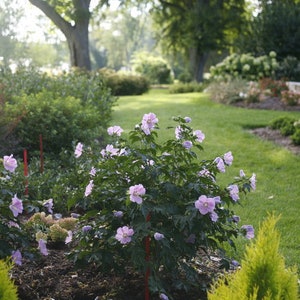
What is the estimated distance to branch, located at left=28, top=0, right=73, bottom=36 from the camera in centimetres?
1906

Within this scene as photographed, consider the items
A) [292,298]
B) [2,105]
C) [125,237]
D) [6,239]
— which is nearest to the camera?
[292,298]

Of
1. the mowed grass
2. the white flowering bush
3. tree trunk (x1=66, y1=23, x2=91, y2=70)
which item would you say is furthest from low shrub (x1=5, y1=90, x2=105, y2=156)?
tree trunk (x1=66, y1=23, x2=91, y2=70)

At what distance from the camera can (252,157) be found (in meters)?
7.61

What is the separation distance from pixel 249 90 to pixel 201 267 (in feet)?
37.3

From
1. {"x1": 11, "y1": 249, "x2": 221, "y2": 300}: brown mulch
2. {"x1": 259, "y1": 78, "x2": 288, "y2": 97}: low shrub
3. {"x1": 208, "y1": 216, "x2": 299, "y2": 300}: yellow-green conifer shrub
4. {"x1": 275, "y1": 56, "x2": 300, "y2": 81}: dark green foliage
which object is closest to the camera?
{"x1": 208, "y1": 216, "x2": 299, "y2": 300}: yellow-green conifer shrub

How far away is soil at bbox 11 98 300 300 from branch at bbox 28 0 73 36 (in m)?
17.2

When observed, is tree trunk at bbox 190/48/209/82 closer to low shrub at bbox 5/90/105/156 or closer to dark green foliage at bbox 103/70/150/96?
dark green foliage at bbox 103/70/150/96

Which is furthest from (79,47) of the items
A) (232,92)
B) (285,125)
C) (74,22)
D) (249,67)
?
(285,125)

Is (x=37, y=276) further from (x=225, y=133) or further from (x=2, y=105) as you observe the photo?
(x=225, y=133)

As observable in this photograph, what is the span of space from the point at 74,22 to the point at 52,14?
943 mm

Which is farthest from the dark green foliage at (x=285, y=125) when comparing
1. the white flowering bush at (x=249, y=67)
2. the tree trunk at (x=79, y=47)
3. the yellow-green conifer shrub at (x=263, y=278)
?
the tree trunk at (x=79, y=47)

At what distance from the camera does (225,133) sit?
31.7ft

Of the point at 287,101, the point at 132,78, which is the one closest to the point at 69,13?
the point at 132,78

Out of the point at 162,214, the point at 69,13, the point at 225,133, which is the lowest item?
the point at 225,133
